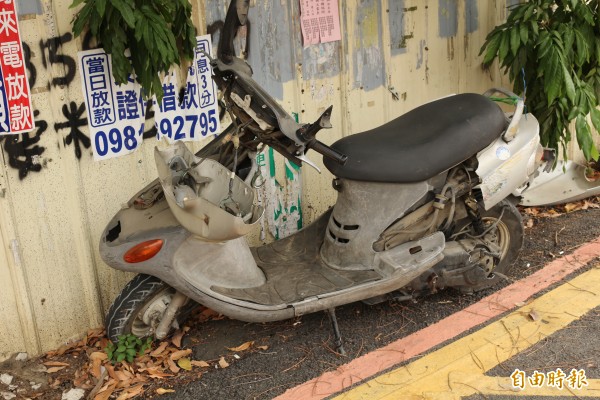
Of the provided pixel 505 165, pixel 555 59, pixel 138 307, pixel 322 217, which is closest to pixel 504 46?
pixel 555 59

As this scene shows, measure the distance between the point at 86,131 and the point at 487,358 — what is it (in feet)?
8.56

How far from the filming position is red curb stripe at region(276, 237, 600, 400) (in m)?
4.01

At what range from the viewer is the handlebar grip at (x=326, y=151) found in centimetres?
387

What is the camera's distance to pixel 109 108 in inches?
174

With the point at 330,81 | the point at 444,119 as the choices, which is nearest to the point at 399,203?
the point at 444,119

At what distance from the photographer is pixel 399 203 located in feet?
14.2

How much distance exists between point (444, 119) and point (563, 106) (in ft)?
4.50

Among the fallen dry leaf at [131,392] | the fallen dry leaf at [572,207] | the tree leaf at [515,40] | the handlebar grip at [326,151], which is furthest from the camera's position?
the fallen dry leaf at [572,207]

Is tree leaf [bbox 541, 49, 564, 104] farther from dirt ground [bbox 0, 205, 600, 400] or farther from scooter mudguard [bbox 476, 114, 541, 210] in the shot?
dirt ground [bbox 0, 205, 600, 400]

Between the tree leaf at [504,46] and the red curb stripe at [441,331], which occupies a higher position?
the tree leaf at [504,46]

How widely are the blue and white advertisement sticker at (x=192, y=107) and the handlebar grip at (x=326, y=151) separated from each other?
45.4 inches

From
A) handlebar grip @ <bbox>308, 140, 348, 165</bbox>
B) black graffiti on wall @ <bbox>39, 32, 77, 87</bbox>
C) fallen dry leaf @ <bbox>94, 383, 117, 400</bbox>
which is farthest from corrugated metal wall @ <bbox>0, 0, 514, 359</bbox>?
handlebar grip @ <bbox>308, 140, 348, 165</bbox>

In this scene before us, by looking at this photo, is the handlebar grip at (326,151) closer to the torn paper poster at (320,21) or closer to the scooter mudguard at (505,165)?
the scooter mudguard at (505,165)

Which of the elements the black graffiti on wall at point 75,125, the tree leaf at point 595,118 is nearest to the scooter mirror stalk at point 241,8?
the black graffiti on wall at point 75,125
